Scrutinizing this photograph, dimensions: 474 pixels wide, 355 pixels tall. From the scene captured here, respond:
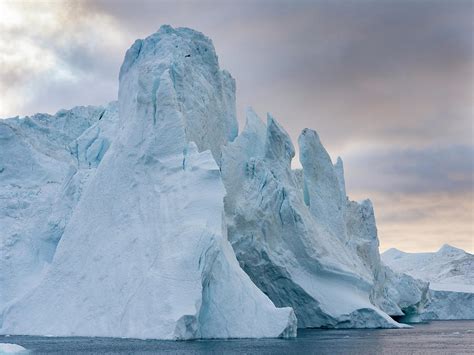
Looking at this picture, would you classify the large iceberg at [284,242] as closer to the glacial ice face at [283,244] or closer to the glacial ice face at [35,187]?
the glacial ice face at [283,244]

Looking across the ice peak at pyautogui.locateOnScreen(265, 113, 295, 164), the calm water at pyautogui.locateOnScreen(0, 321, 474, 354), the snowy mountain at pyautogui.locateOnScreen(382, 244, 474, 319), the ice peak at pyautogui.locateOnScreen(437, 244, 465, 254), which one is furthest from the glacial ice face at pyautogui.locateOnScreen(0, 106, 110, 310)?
the ice peak at pyautogui.locateOnScreen(437, 244, 465, 254)

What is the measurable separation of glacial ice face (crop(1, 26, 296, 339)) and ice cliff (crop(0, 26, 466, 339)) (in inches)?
1.8

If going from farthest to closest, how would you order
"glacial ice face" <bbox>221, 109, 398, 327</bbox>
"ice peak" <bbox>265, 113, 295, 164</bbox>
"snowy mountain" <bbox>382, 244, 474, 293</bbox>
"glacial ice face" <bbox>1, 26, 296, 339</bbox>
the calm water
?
"snowy mountain" <bbox>382, 244, 474, 293</bbox> → "ice peak" <bbox>265, 113, 295, 164</bbox> → "glacial ice face" <bbox>221, 109, 398, 327</bbox> → "glacial ice face" <bbox>1, 26, 296, 339</bbox> → the calm water

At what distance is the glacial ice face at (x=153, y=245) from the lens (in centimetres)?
2186

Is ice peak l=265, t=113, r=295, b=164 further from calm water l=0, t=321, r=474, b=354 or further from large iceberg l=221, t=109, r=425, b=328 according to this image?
calm water l=0, t=321, r=474, b=354

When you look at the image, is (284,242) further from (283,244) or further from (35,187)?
(35,187)

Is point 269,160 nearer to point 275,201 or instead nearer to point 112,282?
point 275,201

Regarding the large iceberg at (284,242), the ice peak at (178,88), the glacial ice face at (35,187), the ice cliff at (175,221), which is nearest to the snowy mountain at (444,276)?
the ice cliff at (175,221)

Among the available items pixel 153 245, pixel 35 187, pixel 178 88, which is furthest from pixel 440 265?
pixel 153 245

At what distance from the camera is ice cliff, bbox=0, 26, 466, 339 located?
22531 millimetres

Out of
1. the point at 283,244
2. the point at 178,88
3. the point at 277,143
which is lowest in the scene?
the point at 283,244

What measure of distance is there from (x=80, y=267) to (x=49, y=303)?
156 centimetres

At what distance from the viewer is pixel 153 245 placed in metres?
23.3

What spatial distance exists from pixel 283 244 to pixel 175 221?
27.1 ft
